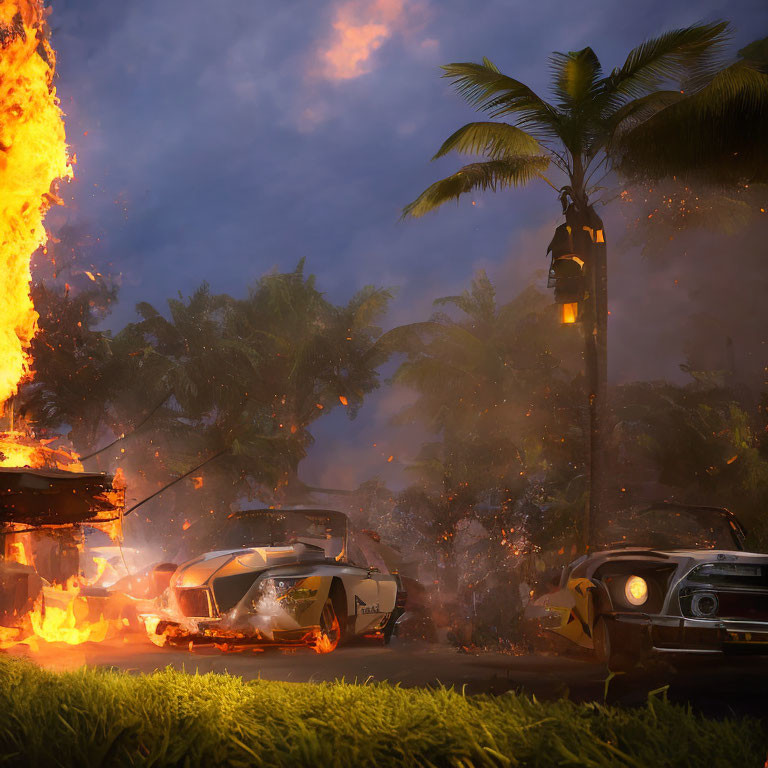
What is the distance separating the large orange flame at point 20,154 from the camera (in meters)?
9.27

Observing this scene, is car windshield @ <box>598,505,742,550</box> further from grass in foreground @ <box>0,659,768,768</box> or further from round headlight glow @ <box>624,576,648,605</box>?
grass in foreground @ <box>0,659,768,768</box>

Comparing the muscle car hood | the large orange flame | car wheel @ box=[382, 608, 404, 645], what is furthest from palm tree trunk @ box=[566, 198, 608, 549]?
the large orange flame

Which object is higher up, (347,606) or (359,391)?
(359,391)

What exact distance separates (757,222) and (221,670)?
82.4 ft

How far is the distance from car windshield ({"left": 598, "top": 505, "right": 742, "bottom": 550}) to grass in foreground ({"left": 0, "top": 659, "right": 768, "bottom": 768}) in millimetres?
4298

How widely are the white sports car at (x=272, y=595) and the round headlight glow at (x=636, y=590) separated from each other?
332 cm

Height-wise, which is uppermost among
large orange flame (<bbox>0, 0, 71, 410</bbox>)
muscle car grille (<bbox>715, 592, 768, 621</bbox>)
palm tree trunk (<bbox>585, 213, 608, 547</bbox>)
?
large orange flame (<bbox>0, 0, 71, 410</bbox>)

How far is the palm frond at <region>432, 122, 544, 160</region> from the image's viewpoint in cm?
1282

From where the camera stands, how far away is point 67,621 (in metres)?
10.3

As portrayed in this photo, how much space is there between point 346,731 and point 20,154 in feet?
28.0

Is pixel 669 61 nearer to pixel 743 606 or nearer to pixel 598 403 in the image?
pixel 598 403

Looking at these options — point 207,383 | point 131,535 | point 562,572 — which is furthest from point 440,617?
point 131,535

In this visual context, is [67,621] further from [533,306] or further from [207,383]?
[533,306]

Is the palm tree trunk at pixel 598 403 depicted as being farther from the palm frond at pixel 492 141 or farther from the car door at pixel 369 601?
the car door at pixel 369 601
